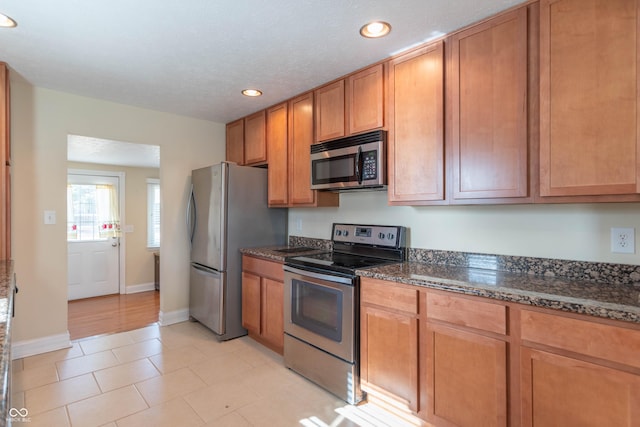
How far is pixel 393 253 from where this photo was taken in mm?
2498

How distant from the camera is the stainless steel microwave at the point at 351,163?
232cm

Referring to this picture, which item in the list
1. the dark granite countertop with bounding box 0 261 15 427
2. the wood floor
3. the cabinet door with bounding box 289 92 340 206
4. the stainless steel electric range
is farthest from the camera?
the wood floor

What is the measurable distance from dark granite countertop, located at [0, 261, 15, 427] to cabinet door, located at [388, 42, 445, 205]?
197 cm

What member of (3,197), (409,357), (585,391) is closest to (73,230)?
(3,197)

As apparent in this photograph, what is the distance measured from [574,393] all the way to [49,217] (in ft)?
12.6

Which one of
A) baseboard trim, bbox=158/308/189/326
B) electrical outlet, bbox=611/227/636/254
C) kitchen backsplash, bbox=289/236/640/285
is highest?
electrical outlet, bbox=611/227/636/254

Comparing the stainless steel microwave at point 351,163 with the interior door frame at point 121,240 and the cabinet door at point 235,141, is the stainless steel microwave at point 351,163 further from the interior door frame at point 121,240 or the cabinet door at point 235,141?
the interior door frame at point 121,240

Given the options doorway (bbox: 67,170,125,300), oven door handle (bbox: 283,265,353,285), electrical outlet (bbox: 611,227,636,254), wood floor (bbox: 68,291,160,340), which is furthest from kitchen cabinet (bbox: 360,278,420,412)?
doorway (bbox: 67,170,125,300)

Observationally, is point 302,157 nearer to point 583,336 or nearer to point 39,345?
point 583,336

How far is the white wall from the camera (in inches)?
67.6

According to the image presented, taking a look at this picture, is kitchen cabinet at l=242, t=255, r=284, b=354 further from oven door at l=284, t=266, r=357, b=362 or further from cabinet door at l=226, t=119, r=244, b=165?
cabinet door at l=226, t=119, r=244, b=165

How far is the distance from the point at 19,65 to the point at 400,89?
274 cm

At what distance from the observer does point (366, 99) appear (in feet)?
8.01

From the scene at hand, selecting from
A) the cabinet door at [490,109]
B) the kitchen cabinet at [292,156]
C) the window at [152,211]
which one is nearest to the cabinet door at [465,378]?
the cabinet door at [490,109]
